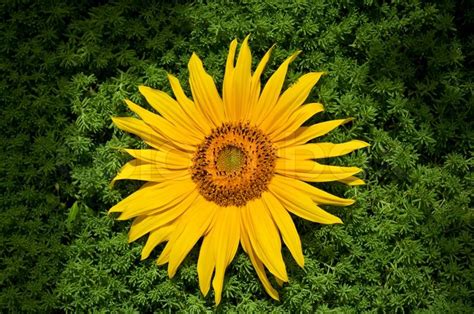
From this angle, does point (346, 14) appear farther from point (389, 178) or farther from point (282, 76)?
point (389, 178)

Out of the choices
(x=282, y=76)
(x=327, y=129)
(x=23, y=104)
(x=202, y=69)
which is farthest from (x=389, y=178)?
(x=23, y=104)

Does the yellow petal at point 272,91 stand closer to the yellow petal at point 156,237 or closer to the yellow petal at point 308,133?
the yellow petal at point 308,133

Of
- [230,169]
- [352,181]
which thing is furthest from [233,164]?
[352,181]

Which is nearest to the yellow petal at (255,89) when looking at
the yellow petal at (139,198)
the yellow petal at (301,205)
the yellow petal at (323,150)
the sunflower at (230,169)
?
the sunflower at (230,169)

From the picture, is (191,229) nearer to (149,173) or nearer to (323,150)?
(149,173)

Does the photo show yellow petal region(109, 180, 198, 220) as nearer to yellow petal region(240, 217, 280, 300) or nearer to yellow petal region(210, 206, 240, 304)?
yellow petal region(210, 206, 240, 304)

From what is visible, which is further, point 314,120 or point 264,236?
point 314,120
